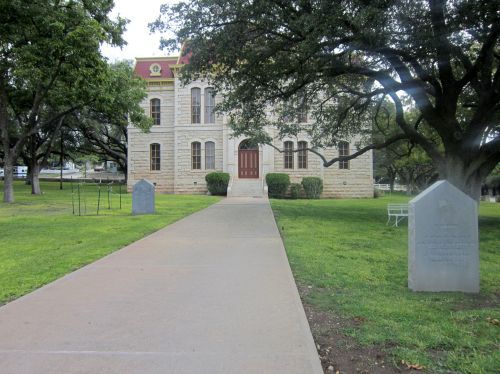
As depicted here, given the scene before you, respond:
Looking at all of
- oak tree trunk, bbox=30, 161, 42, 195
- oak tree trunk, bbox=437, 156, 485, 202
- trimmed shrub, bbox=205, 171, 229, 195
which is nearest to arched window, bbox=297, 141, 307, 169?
trimmed shrub, bbox=205, 171, 229, 195

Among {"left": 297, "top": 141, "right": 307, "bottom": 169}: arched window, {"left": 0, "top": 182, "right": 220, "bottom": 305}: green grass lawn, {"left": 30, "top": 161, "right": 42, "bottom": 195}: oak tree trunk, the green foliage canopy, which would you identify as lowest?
{"left": 0, "top": 182, "right": 220, "bottom": 305}: green grass lawn

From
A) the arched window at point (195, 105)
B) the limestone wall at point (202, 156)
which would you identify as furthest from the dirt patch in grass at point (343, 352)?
the arched window at point (195, 105)

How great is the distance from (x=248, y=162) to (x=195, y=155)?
175 inches

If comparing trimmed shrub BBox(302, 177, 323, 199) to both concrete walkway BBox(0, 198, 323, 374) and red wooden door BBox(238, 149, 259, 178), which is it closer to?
red wooden door BBox(238, 149, 259, 178)

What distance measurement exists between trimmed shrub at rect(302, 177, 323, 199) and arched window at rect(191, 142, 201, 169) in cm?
871

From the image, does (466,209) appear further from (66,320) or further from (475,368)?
(66,320)

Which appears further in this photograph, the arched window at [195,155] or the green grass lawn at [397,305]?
the arched window at [195,155]

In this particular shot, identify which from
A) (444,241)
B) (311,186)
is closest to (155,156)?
(311,186)

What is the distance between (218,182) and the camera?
35219 mm

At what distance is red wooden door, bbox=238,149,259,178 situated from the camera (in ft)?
122

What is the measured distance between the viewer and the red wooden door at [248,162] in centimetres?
3719

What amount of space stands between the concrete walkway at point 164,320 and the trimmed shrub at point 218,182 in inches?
1045

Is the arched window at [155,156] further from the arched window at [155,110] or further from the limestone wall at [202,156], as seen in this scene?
the arched window at [155,110]

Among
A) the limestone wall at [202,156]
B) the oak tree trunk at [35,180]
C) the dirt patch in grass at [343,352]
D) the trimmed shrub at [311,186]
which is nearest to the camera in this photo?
the dirt patch in grass at [343,352]
